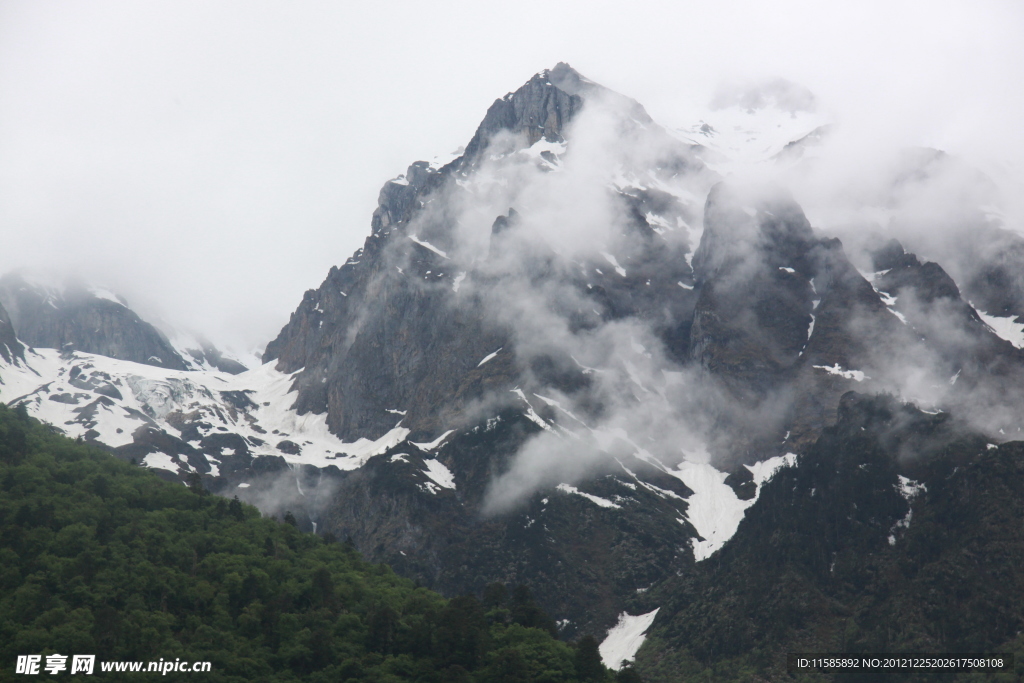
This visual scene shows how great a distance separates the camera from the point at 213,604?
14088 centimetres

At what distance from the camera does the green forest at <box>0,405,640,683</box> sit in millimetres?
125875

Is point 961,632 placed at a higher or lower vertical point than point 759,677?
higher

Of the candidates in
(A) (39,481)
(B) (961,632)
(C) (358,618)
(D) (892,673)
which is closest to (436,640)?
(C) (358,618)

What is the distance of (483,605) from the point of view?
554 ft

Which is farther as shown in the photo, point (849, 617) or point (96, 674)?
point (849, 617)

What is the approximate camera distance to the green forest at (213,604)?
126 m

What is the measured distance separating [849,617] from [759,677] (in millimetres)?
26839

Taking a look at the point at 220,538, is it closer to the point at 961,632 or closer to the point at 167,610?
the point at 167,610

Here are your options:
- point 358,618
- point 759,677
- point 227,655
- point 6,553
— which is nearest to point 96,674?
point 227,655

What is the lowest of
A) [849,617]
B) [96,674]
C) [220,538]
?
[849,617]

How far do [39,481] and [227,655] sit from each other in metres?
56.3

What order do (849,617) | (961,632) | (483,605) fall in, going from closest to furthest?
(483,605) → (961,632) → (849,617)

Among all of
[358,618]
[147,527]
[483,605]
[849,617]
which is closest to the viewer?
[358,618]

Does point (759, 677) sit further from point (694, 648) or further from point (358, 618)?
point (358, 618)
